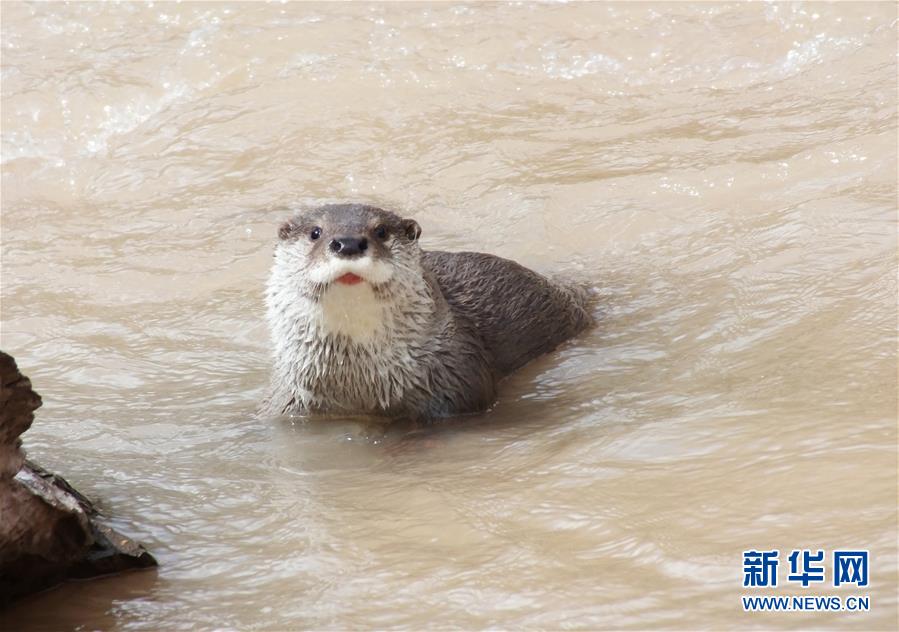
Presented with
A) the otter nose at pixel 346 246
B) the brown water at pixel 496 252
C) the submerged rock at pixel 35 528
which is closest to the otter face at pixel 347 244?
the otter nose at pixel 346 246

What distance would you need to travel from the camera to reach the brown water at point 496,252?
7.93 ft

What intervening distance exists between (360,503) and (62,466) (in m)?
0.84

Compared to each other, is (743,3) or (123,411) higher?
(743,3)

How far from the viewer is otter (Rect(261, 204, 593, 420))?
354 cm

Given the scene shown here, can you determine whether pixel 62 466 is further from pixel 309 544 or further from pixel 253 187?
pixel 253 187

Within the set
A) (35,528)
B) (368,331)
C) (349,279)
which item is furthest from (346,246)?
(35,528)

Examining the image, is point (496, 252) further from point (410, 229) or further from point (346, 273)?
point (346, 273)

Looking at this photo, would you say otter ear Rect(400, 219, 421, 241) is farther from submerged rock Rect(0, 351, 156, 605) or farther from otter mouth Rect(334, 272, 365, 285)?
submerged rock Rect(0, 351, 156, 605)

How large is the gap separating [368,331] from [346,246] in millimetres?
399

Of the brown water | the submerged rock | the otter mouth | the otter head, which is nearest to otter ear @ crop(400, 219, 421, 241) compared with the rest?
the otter head

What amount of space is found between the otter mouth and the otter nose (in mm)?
78

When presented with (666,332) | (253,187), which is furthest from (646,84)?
(666,332)

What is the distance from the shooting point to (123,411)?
3.75 metres

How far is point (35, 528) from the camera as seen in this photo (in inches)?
96.9
